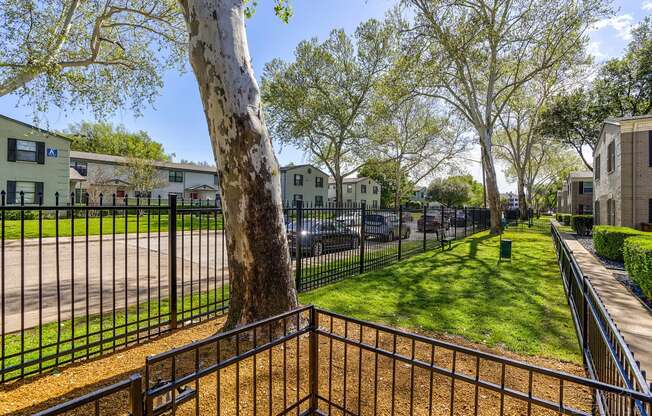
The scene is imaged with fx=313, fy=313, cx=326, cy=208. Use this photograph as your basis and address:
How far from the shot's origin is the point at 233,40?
→ 3.93 m

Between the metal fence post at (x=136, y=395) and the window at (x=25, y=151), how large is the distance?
2909 centimetres

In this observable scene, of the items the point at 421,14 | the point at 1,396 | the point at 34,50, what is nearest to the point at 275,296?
the point at 1,396

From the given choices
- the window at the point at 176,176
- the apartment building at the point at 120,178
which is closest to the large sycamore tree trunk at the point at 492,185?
the apartment building at the point at 120,178

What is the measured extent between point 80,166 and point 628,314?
123 ft

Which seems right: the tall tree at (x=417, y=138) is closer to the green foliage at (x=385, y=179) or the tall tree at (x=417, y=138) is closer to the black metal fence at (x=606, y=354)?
the green foliage at (x=385, y=179)

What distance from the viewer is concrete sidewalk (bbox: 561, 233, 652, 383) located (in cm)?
415

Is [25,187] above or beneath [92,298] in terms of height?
above

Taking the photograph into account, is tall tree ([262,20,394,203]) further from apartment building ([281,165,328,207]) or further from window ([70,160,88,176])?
window ([70,160,88,176])

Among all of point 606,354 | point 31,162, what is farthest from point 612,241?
point 31,162

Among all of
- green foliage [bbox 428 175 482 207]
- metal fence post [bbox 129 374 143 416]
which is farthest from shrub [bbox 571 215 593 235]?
green foliage [bbox 428 175 482 207]

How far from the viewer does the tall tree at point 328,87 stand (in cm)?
2528

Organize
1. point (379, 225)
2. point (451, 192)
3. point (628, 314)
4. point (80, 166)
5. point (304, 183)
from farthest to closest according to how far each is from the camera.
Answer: point (451, 192), point (304, 183), point (80, 166), point (379, 225), point (628, 314)

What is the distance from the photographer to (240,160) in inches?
155

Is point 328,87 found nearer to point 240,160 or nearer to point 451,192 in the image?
point 240,160
